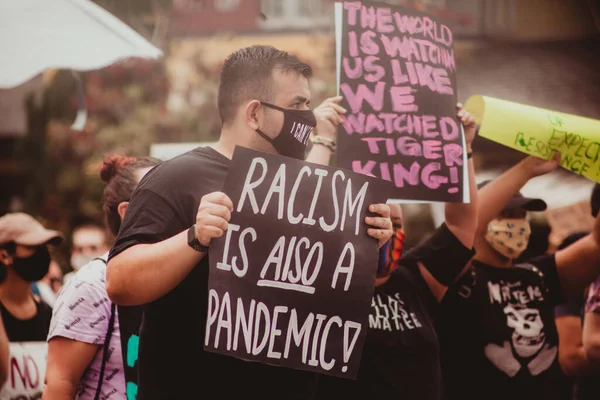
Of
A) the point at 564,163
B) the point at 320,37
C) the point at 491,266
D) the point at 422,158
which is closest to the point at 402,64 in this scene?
the point at 422,158

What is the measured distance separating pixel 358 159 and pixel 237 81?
2.85 ft

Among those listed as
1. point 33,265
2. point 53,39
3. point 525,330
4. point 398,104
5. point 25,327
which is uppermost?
point 53,39

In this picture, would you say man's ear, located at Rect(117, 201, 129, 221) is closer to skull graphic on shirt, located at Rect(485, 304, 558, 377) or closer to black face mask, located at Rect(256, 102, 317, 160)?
black face mask, located at Rect(256, 102, 317, 160)

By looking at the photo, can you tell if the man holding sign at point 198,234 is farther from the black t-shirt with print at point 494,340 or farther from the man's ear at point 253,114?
the black t-shirt with print at point 494,340

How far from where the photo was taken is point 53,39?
12.6 ft

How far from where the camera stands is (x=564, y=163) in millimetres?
3760

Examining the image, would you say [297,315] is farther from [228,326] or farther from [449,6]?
→ [449,6]

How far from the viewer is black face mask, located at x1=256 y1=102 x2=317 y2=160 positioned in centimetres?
252

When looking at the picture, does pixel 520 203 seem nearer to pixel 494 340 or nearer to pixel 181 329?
pixel 494 340

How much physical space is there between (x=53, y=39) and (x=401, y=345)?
2064 millimetres

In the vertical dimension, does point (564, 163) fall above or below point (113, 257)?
above

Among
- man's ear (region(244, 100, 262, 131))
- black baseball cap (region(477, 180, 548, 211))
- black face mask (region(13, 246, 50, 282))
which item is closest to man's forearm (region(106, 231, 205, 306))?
man's ear (region(244, 100, 262, 131))

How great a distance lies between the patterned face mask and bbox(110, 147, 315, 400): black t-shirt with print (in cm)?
197

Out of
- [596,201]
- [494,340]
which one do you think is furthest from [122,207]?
[596,201]
